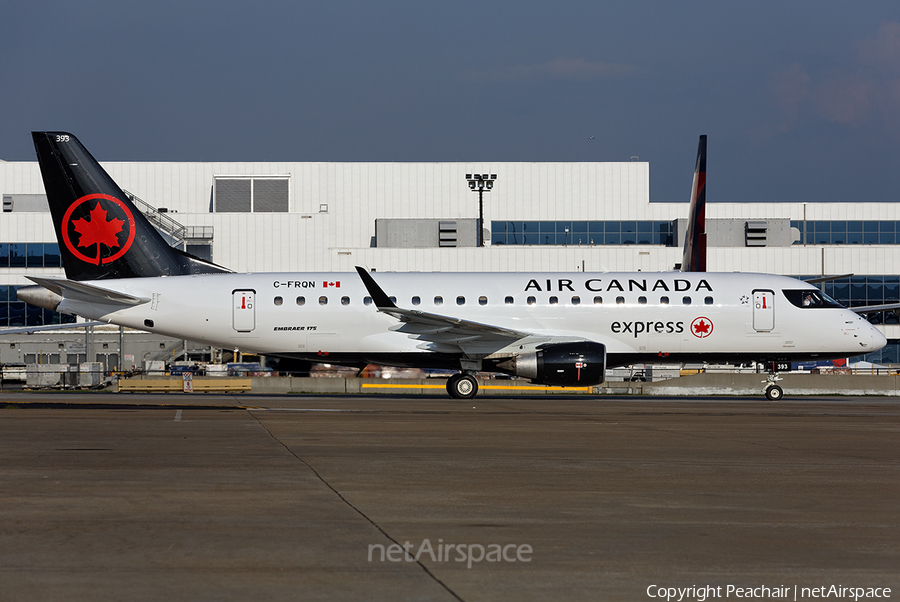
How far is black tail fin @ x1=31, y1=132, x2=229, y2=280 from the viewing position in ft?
97.6

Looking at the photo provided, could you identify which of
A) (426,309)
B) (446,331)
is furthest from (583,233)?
(446,331)

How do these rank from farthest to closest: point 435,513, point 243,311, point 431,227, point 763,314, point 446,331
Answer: point 431,227, point 243,311, point 763,314, point 446,331, point 435,513

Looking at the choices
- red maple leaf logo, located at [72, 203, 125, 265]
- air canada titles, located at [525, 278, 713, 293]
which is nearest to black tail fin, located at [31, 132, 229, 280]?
red maple leaf logo, located at [72, 203, 125, 265]

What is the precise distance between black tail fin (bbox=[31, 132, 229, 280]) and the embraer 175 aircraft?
0.03 metres

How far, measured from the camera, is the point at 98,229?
99.1 feet

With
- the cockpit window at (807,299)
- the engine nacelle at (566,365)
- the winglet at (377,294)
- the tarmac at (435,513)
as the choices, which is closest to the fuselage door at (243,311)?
the winglet at (377,294)

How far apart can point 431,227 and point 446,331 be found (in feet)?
132

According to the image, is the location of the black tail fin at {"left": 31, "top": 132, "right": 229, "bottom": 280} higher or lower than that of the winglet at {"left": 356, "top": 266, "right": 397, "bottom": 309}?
higher

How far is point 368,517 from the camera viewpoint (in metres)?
8.55

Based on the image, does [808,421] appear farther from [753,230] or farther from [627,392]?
[753,230]

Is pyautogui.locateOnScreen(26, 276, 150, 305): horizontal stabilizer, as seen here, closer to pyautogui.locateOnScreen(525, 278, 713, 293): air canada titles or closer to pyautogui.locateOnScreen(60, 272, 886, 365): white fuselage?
pyautogui.locateOnScreen(60, 272, 886, 365): white fuselage

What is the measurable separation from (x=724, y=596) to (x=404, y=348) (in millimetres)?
24419

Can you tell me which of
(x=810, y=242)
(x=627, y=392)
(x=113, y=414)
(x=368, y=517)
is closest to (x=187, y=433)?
(x=113, y=414)

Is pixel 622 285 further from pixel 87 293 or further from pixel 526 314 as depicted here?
pixel 87 293
